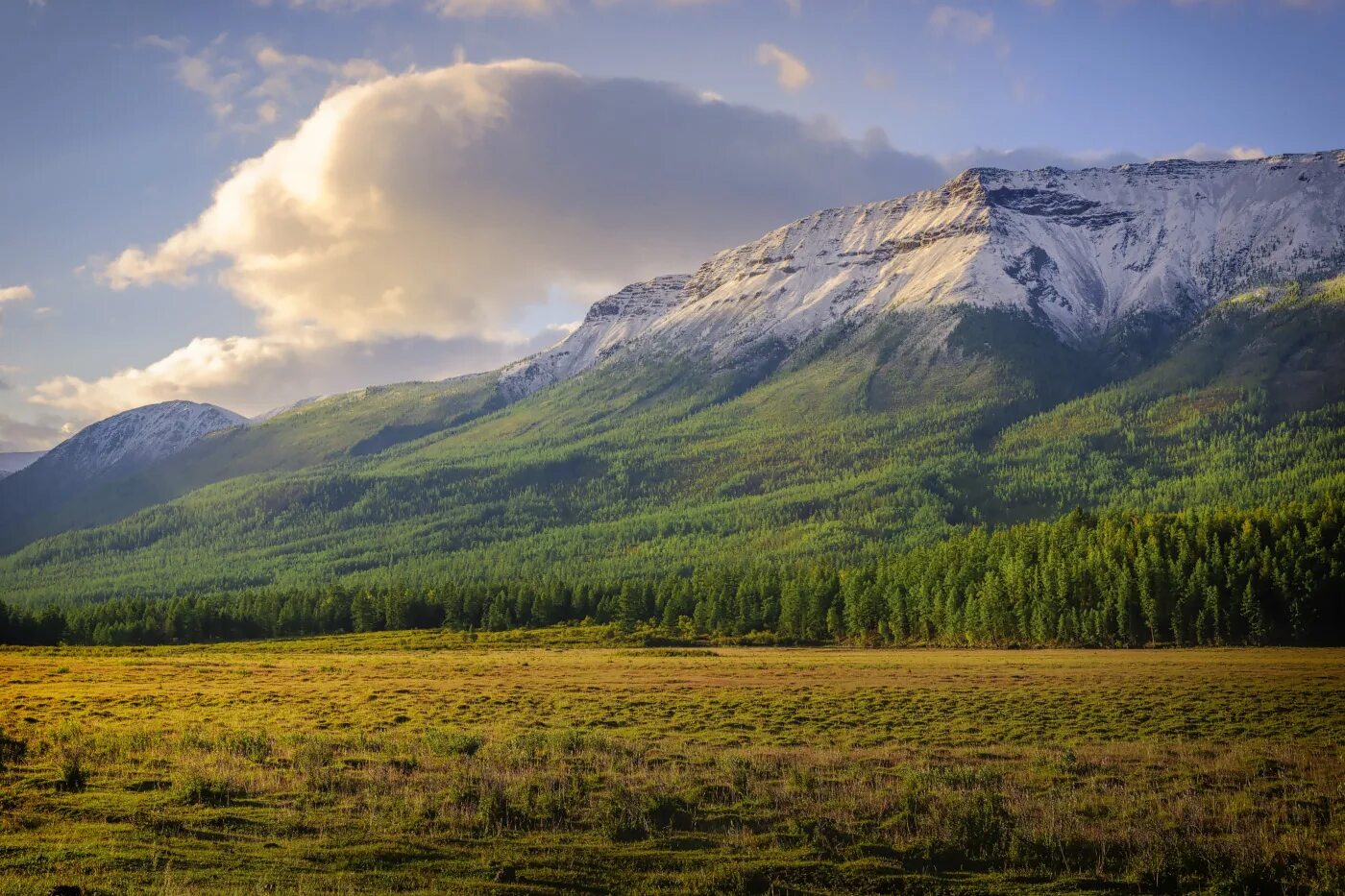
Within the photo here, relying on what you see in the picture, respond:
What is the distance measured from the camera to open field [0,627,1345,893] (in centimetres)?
2239

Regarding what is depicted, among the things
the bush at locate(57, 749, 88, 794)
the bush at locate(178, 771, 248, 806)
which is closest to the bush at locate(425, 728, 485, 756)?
the bush at locate(178, 771, 248, 806)

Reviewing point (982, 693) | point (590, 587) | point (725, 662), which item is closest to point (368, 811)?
point (982, 693)

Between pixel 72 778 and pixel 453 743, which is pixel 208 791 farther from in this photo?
pixel 453 743

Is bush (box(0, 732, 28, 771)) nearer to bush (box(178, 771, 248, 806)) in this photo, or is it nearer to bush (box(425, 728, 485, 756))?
bush (box(178, 771, 248, 806))

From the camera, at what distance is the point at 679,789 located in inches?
1172

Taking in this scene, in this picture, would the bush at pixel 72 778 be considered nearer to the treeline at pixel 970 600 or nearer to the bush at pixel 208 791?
the bush at pixel 208 791

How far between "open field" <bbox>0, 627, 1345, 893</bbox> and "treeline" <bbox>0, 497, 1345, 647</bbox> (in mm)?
47757

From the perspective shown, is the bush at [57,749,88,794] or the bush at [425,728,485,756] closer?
the bush at [57,749,88,794]

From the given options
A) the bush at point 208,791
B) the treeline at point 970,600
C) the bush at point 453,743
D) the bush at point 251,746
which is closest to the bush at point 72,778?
the bush at point 208,791

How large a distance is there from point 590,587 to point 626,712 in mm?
121508

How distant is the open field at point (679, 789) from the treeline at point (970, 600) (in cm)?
4776

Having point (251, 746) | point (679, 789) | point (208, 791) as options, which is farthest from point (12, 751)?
point (679, 789)

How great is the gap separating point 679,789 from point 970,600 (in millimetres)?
96986

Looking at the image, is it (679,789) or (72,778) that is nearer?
(72,778)
